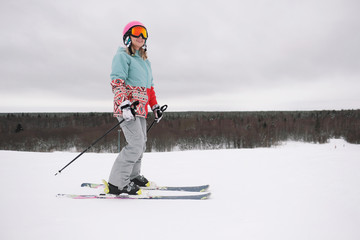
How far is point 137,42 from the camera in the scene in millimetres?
2326

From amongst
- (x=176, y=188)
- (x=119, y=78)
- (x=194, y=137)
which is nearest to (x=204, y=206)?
(x=176, y=188)

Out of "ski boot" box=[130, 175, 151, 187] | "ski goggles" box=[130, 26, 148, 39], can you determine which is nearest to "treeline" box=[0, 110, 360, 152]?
"ski boot" box=[130, 175, 151, 187]

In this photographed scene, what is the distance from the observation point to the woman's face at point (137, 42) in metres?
2.31

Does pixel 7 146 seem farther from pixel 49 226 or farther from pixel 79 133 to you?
pixel 49 226

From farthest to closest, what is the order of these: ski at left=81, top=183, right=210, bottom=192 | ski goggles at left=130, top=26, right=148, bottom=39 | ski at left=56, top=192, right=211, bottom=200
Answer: ski at left=81, top=183, right=210, bottom=192, ski goggles at left=130, top=26, right=148, bottom=39, ski at left=56, top=192, right=211, bottom=200

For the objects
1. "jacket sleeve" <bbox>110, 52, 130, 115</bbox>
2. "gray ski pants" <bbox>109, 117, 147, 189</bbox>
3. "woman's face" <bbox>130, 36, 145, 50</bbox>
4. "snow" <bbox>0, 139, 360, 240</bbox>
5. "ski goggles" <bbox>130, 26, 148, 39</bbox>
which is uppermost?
"ski goggles" <bbox>130, 26, 148, 39</bbox>

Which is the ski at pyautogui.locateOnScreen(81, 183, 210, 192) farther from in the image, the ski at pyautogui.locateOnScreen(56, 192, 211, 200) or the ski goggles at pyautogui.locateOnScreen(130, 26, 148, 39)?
the ski goggles at pyautogui.locateOnScreen(130, 26, 148, 39)

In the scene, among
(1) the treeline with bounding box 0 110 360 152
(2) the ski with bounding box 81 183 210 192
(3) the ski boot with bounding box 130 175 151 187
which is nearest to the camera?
(2) the ski with bounding box 81 183 210 192

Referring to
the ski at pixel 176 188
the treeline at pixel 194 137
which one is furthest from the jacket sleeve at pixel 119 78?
the treeline at pixel 194 137

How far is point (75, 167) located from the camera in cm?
329

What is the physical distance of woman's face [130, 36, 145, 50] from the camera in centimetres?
231

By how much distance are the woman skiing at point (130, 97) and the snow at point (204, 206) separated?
0.29 m

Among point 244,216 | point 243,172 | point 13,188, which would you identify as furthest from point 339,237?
point 13,188

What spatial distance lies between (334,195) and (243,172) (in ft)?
3.68
